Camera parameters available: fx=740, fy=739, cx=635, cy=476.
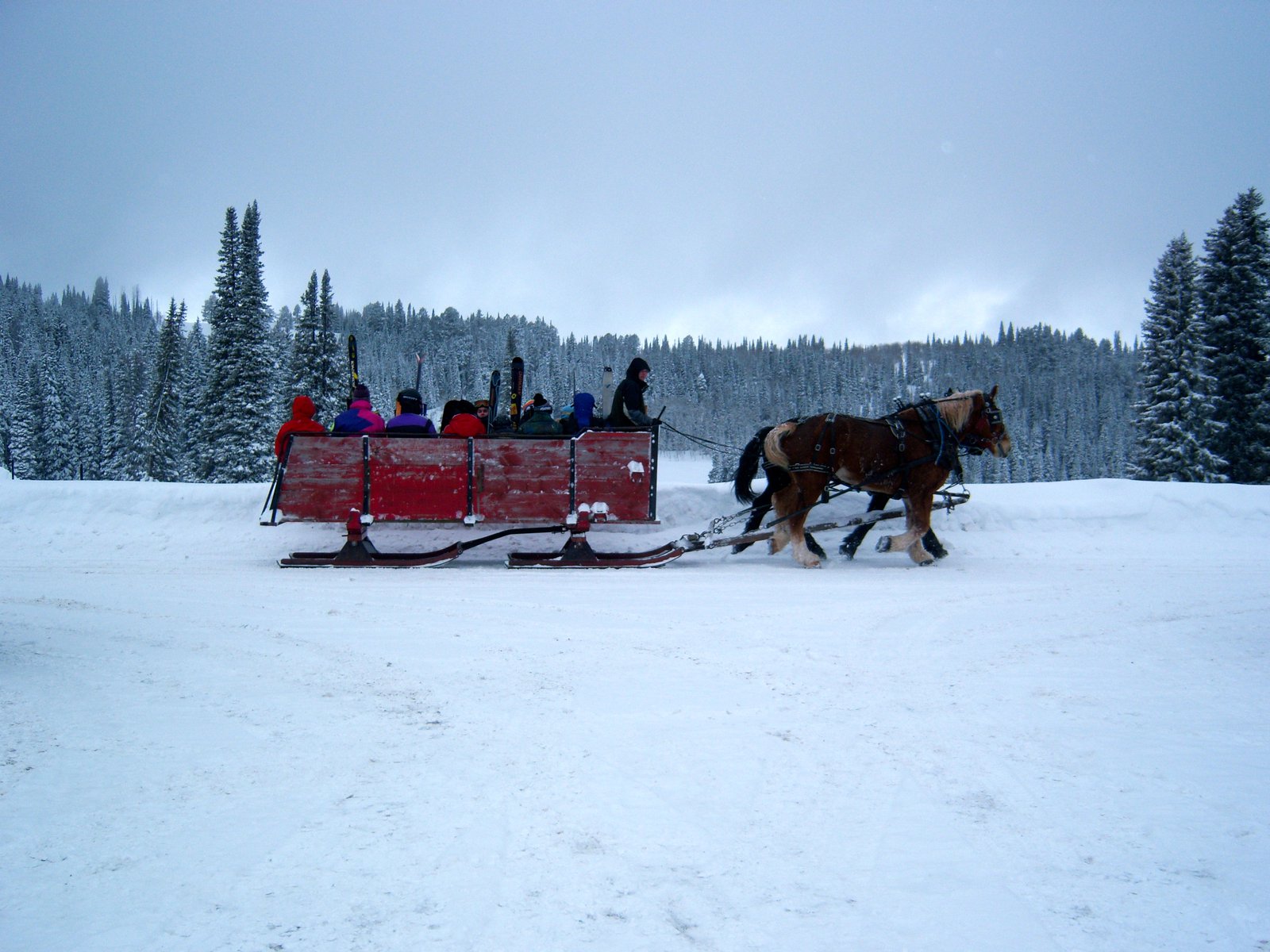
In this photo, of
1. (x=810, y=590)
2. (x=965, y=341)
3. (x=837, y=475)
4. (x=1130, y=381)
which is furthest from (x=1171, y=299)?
(x=965, y=341)

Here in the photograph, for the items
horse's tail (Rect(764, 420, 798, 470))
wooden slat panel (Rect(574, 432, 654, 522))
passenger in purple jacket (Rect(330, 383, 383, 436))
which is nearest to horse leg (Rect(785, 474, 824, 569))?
horse's tail (Rect(764, 420, 798, 470))

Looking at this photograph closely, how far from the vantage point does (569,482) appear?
8.95 m

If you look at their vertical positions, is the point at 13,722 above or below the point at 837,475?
below

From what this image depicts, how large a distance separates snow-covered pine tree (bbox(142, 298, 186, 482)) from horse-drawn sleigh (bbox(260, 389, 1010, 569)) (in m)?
31.7

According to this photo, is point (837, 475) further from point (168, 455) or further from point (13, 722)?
point (168, 455)

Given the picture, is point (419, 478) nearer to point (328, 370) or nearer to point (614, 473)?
point (614, 473)

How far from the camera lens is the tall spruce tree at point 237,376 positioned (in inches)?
1073

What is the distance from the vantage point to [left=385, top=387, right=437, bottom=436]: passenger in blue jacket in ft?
29.0

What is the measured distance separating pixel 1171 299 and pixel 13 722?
110 ft

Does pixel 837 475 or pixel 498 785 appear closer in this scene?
pixel 498 785

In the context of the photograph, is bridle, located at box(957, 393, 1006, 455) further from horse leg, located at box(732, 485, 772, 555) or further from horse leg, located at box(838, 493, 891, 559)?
horse leg, located at box(732, 485, 772, 555)

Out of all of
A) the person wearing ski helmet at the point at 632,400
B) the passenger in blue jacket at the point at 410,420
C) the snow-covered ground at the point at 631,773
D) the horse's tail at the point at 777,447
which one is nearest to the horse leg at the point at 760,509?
the horse's tail at the point at 777,447

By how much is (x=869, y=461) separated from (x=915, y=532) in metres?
1.01

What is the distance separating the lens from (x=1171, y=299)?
2717 centimetres
